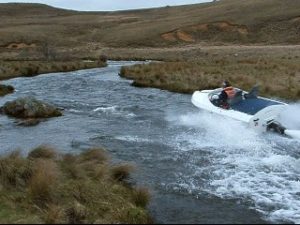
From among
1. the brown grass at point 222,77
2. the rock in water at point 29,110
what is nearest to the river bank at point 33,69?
the brown grass at point 222,77

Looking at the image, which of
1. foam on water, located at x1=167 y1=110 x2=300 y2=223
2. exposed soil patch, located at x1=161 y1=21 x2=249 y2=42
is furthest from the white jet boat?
exposed soil patch, located at x1=161 y1=21 x2=249 y2=42

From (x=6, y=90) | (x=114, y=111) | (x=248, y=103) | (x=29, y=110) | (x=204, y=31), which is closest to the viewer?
(x=248, y=103)

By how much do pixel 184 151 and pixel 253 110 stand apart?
11.6 ft

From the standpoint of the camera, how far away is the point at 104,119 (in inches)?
904

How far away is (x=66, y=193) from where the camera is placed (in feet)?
36.7

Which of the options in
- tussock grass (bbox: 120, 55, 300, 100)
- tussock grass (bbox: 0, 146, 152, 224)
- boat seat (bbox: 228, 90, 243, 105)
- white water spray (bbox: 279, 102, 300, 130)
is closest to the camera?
tussock grass (bbox: 0, 146, 152, 224)

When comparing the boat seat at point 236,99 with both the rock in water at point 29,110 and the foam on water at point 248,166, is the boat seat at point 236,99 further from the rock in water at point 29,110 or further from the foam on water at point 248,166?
the rock in water at point 29,110

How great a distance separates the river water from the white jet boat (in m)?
0.33

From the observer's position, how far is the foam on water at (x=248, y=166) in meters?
11.9

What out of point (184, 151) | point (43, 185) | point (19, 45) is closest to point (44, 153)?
point (43, 185)

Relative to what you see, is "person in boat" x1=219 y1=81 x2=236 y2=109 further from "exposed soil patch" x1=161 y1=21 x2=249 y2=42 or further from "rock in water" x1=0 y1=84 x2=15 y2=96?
"exposed soil patch" x1=161 y1=21 x2=249 y2=42

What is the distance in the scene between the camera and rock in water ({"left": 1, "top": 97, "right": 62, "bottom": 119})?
2342 cm

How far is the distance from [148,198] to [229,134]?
783cm

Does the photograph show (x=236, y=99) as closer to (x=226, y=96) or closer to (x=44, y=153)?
(x=226, y=96)
